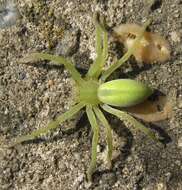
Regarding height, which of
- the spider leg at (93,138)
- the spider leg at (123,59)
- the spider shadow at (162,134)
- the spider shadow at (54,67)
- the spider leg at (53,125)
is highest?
the spider shadow at (54,67)

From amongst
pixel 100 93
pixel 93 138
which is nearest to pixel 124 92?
pixel 100 93

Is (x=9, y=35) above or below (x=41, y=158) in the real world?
above

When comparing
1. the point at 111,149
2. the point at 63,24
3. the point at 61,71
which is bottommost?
the point at 111,149

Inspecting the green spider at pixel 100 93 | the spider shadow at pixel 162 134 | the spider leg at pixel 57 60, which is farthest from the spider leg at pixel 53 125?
the spider shadow at pixel 162 134

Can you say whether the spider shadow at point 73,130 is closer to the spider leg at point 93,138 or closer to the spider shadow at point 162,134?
the spider leg at point 93,138

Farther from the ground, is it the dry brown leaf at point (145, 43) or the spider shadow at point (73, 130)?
the dry brown leaf at point (145, 43)

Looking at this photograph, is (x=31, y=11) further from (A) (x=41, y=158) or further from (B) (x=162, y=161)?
(B) (x=162, y=161)

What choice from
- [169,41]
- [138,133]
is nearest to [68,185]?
[138,133]
